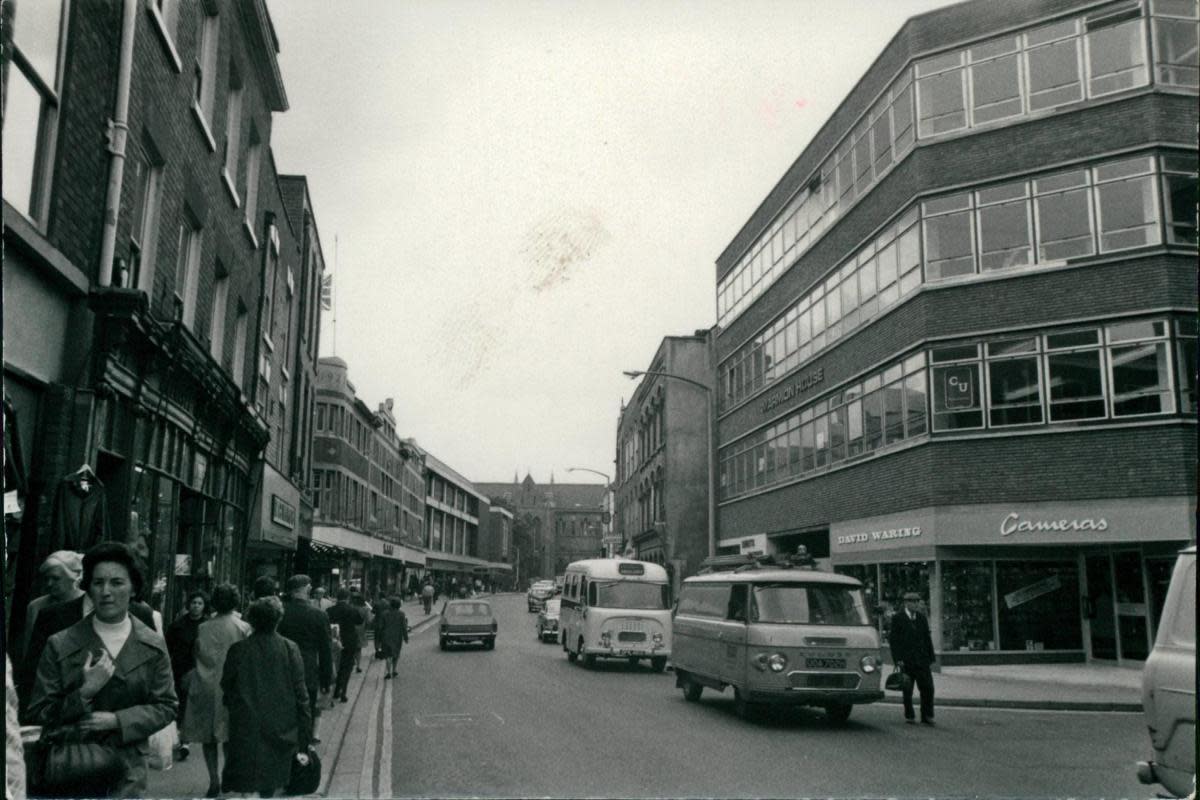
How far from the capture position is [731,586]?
14102 mm

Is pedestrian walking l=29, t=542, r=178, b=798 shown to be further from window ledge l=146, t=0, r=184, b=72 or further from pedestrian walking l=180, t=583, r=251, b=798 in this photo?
window ledge l=146, t=0, r=184, b=72

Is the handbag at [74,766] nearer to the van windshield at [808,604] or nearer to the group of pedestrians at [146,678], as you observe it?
the group of pedestrians at [146,678]

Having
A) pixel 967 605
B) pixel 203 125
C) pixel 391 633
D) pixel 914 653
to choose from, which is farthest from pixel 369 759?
pixel 967 605

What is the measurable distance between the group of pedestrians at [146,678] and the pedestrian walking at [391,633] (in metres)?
9.72

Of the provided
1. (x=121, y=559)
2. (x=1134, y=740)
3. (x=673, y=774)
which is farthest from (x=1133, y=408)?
(x=121, y=559)

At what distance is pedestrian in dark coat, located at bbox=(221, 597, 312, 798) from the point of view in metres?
6.09

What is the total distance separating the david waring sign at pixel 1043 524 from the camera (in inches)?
793

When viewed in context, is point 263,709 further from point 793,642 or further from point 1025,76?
point 1025,76

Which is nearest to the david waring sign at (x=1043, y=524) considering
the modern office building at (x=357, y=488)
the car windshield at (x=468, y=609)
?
the car windshield at (x=468, y=609)

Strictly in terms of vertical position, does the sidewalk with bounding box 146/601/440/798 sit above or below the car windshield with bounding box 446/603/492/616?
below

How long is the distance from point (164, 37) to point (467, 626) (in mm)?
19871

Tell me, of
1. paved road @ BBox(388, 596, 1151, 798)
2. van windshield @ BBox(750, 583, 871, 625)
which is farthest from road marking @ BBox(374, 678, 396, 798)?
van windshield @ BBox(750, 583, 871, 625)

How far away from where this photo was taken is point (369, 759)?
1009 cm

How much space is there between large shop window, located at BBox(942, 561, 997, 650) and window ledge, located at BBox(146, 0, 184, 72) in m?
17.5
